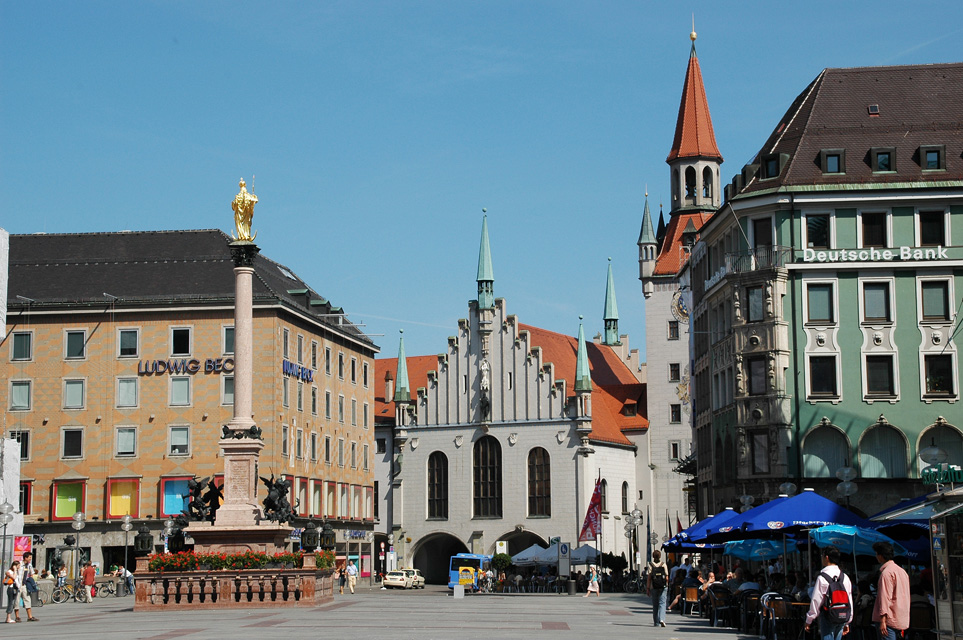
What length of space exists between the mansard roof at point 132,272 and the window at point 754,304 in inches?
1073

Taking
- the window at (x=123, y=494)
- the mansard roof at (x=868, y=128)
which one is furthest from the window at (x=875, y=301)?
the window at (x=123, y=494)

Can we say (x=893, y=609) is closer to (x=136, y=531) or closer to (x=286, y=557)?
(x=286, y=557)

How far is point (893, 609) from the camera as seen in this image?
66.6 ft

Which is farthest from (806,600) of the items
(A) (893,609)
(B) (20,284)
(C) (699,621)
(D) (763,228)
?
(B) (20,284)

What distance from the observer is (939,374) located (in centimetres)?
5372

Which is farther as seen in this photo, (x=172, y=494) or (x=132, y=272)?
(x=132, y=272)

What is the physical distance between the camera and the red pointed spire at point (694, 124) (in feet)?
356

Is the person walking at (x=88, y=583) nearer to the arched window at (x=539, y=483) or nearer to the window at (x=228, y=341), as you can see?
the window at (x=228, y=341)

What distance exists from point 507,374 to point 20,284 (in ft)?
116

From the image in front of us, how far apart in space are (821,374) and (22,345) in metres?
41.7

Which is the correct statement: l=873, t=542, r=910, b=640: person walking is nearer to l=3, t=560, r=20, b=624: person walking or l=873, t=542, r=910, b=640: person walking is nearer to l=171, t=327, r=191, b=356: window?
l=3, t=560, r=20, b=624: person walking

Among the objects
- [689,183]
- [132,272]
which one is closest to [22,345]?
[132,272]

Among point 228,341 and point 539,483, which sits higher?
point 228,341

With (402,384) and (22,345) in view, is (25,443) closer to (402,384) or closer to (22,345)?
(22,345)
